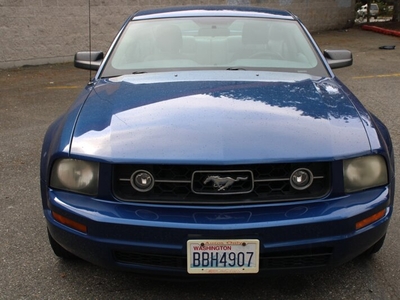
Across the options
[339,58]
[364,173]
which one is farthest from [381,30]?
[364,173]

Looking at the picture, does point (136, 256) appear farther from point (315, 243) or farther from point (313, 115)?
point (313, 115)

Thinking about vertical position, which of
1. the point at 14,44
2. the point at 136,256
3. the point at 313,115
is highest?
the point at 313,115

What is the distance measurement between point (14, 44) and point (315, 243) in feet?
31.4

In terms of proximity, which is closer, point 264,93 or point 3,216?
point 264,93

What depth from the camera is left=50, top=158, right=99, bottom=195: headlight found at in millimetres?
2457

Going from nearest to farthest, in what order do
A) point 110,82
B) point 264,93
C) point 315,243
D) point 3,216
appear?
point 315,243, point 264,93, point 110,82, point 3,216

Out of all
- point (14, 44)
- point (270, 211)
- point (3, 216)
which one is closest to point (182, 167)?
point (270, 211)

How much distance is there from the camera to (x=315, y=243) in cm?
235

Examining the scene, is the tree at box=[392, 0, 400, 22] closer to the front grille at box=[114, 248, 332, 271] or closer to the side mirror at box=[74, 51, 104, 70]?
the side mirror at box=[74, 51, 104, 70]

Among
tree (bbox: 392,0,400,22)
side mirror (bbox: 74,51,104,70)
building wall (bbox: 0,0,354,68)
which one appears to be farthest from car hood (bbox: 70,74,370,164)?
tree (bbox: 392,0,400,22)

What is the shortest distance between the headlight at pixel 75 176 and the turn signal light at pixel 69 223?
140 millimetres

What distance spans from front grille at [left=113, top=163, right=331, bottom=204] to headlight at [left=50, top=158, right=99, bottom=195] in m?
0.11

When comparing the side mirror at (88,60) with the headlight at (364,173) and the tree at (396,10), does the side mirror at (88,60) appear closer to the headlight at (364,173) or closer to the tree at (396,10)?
the headlight at (364,173)

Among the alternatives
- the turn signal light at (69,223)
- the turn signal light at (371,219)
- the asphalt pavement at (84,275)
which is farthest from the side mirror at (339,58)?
the turn signal light at (69,223)
